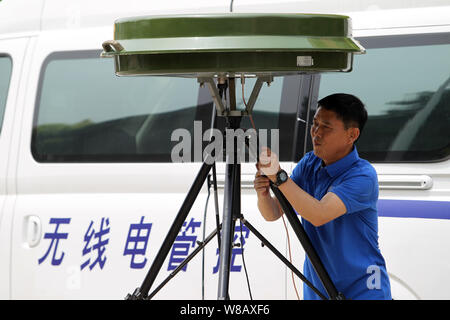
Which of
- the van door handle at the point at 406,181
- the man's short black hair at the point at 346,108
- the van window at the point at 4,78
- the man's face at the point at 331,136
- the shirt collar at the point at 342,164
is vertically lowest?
the van door handle at the point at 406,181

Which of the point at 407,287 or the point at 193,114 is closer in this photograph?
the point at 407,287

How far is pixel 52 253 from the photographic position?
4176mm

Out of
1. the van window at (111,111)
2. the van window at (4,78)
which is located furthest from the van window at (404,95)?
the van window at (4,78)

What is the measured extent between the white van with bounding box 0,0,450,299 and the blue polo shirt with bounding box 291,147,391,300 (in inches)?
31.9

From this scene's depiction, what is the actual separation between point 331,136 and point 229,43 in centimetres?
79

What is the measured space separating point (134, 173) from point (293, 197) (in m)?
1.60

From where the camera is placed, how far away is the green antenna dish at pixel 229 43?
2.21m

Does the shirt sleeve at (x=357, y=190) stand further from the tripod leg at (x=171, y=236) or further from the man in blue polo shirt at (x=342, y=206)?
the tripod leg at (x=171, y=236)

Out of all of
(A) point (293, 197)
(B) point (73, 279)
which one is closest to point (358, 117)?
(A) point (293, 197)

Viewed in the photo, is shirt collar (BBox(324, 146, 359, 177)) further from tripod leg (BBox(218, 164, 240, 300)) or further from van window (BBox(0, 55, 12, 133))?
van window (BBox(0, 55, 12, 133))

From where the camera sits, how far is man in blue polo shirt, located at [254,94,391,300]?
2686 mm

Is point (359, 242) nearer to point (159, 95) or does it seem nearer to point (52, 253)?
point (159, 95)

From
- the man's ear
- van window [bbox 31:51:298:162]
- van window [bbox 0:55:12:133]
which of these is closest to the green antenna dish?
the man's ear

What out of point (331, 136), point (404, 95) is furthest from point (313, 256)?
point (404, 95)
